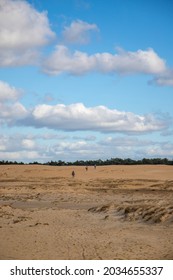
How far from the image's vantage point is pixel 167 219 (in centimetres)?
1491

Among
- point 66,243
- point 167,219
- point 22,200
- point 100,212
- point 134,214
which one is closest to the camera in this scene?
point 66,243

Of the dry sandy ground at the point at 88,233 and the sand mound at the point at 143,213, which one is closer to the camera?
the dry sandy ground at the point at 88,233

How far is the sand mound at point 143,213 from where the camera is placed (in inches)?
592

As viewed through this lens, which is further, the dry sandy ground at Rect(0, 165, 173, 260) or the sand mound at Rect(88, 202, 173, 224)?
the sand mound at Rect(88, 202, 173, 224)

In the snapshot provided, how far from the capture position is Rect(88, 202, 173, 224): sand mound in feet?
49.3

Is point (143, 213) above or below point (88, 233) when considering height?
above

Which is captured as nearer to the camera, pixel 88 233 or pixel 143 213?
pixel 88 233

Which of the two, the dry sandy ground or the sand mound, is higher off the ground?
the sand mound

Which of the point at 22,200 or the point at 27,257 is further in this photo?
the point at 22,200

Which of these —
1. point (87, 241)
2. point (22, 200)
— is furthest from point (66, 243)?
point (22, 200)

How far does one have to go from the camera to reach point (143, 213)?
53.9 feet

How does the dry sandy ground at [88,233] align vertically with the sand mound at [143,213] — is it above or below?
below
